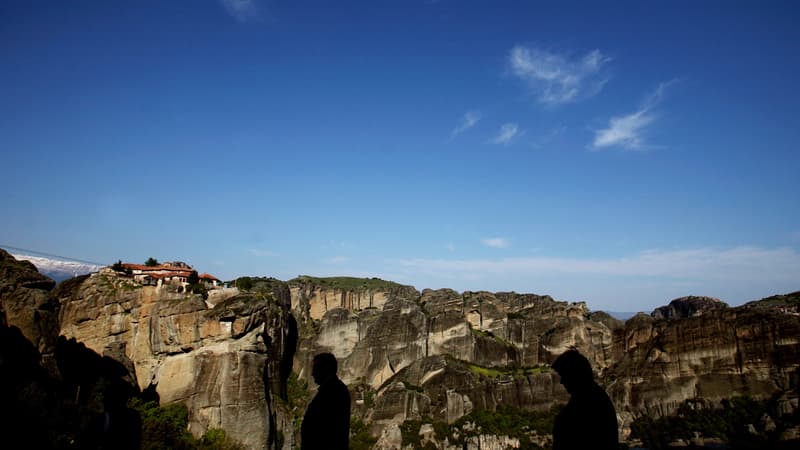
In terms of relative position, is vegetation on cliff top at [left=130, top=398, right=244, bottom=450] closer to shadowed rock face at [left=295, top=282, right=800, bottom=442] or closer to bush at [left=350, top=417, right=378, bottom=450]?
bush at [left=350, top=417, right=378, bottom=450]

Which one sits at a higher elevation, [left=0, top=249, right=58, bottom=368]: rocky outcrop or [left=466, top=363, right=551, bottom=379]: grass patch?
[left=0, top=249, right=58, bottom=368]: rocky outcrop

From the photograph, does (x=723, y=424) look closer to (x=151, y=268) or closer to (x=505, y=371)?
(x=505, y=371)

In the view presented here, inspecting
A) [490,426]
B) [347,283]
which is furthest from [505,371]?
[347,283]

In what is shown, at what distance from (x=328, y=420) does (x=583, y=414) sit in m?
2.66

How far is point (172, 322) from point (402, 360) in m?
42.1

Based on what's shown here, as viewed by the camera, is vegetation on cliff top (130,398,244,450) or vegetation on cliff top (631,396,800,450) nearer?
vegetation on cliff top (130,398,244,450)

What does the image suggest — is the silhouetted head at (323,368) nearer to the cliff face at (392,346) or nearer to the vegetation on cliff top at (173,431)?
the cliff face at (392,346)

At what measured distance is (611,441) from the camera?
4816mm

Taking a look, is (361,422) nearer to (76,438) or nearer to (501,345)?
(501,345)

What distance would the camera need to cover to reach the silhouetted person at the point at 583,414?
4.83 metres

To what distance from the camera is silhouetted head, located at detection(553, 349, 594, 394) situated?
16.4 feet

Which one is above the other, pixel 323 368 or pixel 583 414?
pixel 323 368

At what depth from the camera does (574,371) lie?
505 centimetres

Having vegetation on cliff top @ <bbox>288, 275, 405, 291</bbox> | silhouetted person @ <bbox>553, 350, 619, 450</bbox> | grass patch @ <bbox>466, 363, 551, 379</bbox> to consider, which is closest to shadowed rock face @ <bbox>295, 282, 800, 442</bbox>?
grass patch @ <bbox>466, 363, 551, 379</bbox>
